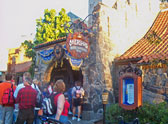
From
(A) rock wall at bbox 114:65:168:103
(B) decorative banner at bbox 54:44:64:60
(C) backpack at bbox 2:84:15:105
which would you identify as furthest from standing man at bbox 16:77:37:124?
(B) decorative banner at bbox 54:44:64:60

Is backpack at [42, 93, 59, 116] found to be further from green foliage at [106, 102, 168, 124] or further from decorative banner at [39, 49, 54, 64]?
decorative banner at [39, 49, 54, 64]

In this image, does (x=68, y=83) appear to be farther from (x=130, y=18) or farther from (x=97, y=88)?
(x=130, y=18)

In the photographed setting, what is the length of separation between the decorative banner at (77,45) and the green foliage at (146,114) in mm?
2557

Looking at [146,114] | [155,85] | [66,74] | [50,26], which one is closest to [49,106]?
[146,114]

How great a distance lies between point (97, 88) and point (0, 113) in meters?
4.42

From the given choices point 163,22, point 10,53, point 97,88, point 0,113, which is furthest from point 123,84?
point 10,53

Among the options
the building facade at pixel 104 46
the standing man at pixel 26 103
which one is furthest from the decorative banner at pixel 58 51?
the standing man at pixel 26 103

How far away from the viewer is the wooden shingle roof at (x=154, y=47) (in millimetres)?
7547

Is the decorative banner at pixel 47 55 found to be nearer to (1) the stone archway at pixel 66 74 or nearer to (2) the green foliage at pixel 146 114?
(1) the stone archway at pixel 66 74

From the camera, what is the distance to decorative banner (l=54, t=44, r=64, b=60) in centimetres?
956

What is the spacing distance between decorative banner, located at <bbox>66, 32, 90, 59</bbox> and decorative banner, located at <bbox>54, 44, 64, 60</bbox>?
1741mm

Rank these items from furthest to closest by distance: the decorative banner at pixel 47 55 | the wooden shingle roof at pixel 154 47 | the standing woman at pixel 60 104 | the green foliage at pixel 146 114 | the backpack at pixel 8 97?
the decorative banner at pixel 47 55
the wooden shingle roof at pixel 154 47
the green foliage at pixel 146 114
the backpack at pixel 8 97
the standing woman at pixel 60 104

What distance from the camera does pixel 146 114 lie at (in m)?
6.25

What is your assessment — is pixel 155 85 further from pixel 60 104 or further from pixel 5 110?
pixel 5 110
